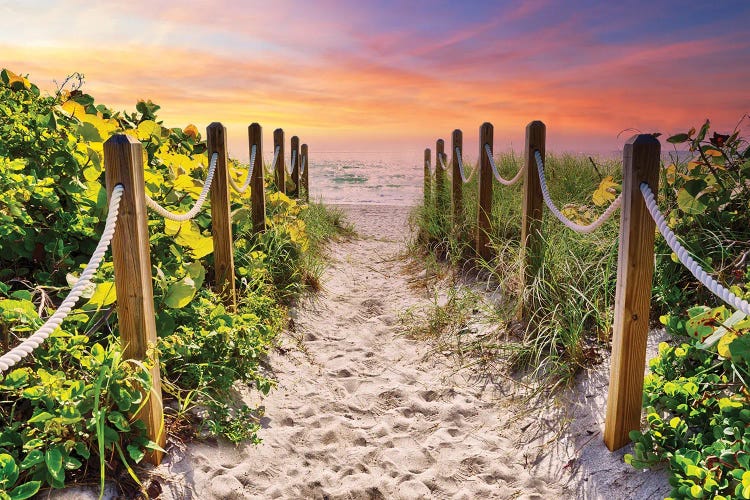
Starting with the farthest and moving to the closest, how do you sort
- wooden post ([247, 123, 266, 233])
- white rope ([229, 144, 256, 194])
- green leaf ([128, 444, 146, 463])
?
wooden post ([247, 123, 266, 233]) < white rope ([229, 144, 256, 194]) < green leaf ([128, 444, 146, 463])

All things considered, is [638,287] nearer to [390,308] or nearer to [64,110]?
[390,308]


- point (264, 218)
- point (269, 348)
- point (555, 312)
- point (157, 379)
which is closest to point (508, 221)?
point (555, 312)

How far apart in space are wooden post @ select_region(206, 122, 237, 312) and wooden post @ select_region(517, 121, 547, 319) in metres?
2.28

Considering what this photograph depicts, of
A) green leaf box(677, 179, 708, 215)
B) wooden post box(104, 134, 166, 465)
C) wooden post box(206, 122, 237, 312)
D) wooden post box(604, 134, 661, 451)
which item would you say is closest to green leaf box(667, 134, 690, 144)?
green leaf box(677, 179, 708, 215)

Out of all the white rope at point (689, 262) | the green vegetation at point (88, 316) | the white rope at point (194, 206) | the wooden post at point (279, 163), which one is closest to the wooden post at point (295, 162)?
the wooden post at point (279, 163)

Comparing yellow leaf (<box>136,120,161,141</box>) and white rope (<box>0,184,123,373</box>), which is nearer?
white rope (<box>0,184,123,373</box>)

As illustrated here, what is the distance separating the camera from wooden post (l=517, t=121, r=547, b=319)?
14.8 ft

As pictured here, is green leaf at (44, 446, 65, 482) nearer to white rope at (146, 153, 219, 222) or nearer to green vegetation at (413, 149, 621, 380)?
white rope at (146, 153, 219, 222)

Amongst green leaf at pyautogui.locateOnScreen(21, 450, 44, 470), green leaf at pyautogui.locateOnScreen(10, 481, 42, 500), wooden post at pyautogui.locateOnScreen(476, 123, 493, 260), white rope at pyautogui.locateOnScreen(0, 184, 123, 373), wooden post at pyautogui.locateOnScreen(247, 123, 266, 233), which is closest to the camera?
white rope at pyautogui.locateOnScreen(0, 184, 123, 373)

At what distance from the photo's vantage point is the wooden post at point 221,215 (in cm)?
430

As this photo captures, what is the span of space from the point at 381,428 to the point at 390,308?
7.35ft

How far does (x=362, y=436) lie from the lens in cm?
342

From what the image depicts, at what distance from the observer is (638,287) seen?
108 inches

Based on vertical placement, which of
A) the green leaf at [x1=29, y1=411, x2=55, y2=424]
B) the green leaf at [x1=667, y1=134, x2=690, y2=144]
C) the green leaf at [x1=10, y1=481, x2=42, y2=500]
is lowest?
the green leaf at [x1=10, y1=481, x2=42, y2=500]
